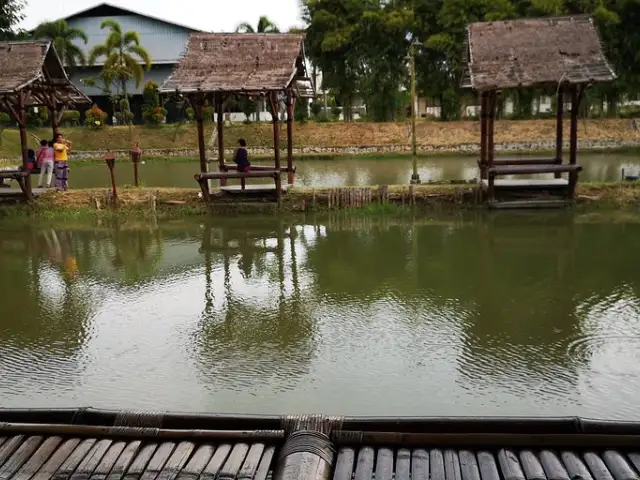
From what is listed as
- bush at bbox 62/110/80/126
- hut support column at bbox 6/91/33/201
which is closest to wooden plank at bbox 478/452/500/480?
hut support column at bbox 6/91/33/201

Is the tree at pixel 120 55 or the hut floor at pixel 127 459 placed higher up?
the tree at pixel 120 55

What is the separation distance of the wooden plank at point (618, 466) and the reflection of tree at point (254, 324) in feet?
9.05

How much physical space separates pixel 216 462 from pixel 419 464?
1164mm

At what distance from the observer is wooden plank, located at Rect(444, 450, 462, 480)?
3.54 m

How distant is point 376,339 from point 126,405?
8.38 feet

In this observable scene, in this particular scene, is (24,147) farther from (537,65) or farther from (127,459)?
(127,459)

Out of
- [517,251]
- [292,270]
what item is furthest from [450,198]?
[292,270]

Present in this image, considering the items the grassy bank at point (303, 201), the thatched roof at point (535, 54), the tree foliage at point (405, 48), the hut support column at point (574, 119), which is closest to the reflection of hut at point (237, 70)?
the grassy bank at point (303, 201)

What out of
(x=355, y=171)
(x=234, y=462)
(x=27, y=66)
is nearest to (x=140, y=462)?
(x=234, y=462)

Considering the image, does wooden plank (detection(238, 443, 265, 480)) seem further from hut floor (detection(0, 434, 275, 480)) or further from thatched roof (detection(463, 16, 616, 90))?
thatched roof (detection(463, 16, 616, 90))

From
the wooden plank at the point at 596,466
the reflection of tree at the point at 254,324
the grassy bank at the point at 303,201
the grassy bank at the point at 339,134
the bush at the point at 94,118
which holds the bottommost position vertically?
the reflection of tree at the point at 254,324

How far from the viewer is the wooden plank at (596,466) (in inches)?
136

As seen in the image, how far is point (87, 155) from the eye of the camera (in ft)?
94.6

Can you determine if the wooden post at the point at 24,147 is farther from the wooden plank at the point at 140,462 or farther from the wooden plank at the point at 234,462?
the wooden plank at the point at 234,462
